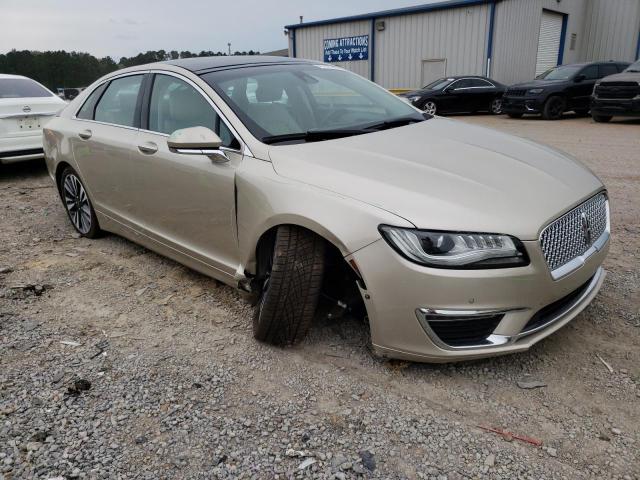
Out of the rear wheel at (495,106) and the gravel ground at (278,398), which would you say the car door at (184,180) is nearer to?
the gravel ground at (278,398)

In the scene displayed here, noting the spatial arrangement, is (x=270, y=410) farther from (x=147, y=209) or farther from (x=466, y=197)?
(x=147, y=209)

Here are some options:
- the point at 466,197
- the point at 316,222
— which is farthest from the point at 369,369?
the point at 466,197

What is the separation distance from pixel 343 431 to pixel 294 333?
71 centimetres

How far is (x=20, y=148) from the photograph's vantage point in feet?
23.2

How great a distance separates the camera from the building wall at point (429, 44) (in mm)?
20781

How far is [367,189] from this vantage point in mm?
2434

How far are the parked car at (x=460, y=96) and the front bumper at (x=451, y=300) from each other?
15.0m

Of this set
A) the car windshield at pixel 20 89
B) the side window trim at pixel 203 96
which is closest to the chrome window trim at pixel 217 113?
the side window trim at pixel 203 96

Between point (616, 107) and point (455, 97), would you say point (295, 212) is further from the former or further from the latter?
point (455, 97)

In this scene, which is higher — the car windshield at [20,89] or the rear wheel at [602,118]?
the car windshield at [20,89]

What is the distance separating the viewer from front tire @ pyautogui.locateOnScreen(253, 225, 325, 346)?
8.70 feet

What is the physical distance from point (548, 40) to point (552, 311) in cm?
2225

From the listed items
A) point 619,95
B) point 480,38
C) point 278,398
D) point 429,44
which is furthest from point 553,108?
point 278,398

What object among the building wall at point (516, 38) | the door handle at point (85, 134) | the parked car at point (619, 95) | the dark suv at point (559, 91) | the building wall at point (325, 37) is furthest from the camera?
the building wall at point (325, 37)
